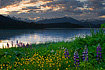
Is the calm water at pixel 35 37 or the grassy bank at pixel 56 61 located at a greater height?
the grassy bank at pixel 56 61

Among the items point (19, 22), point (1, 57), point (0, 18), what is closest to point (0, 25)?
point (0, 18)

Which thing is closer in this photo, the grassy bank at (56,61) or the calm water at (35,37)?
the grassy bank at (56,61)

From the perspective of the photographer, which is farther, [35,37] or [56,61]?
[35,37]

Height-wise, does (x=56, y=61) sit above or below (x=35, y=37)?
above

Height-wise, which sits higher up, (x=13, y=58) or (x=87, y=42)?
(x=87, y=42)

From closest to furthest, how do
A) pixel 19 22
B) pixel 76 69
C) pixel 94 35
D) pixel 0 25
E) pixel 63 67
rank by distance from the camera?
pixel 76 69 → pixel 63 67 → pixel 94 35 → pixel 19 22 → pixel 0 25

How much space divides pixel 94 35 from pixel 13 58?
18.5ft

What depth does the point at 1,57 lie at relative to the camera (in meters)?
7.84

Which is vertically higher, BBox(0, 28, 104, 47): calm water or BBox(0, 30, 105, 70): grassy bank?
BBox(0, 30, 105, 70): grassy bank

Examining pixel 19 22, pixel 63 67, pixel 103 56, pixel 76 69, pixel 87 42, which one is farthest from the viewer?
pixel 19 22

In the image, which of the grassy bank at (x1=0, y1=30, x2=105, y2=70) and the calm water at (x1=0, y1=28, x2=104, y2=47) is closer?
the grassy bank at (x1=0, y1=30, x2=105, y2=70)

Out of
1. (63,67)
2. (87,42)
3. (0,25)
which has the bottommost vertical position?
Answer: (0,25)

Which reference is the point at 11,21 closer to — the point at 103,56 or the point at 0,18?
the point at 0,18

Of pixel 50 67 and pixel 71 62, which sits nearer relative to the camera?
pixel 50 67
